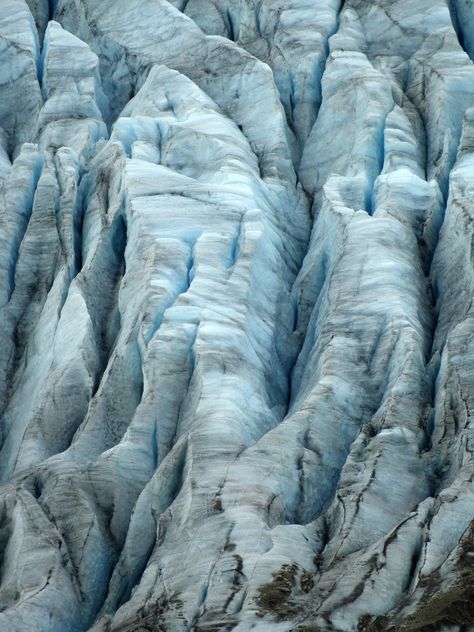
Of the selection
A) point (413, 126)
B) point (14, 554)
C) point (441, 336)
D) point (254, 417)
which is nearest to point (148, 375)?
point (254, 417)

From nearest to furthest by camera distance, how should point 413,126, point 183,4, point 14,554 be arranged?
point 14,554
point 413,126
point 183,4

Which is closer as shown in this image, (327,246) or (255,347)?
(255,347)

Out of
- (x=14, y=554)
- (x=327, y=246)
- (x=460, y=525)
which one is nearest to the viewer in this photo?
(x=460, y=525)

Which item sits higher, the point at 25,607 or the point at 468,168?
the point at 468,168

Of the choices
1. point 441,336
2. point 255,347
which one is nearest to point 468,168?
point 441,336

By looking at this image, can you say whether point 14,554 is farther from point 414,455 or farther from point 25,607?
point 414,455

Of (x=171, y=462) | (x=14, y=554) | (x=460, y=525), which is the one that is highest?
(x=460, y=525)
